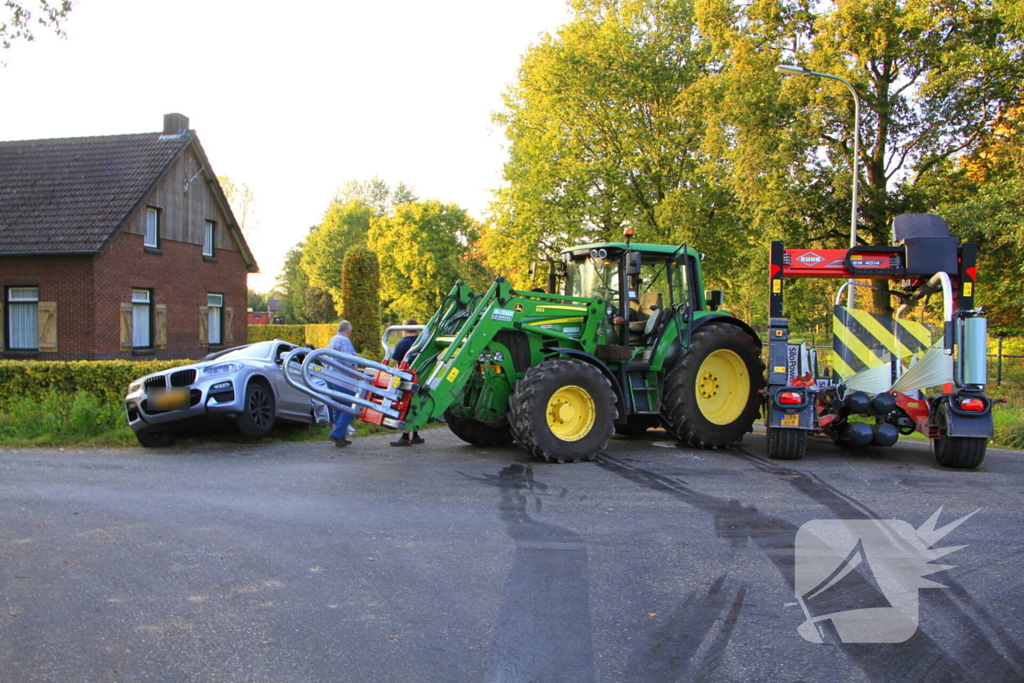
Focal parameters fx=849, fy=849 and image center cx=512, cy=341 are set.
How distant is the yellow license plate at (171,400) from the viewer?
1117 cm

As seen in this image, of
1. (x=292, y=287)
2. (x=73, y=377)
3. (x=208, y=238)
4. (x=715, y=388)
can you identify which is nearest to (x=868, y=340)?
(x=715, y=388)

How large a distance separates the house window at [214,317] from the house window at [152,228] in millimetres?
2974

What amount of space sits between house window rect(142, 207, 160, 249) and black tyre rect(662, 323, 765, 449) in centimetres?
1868

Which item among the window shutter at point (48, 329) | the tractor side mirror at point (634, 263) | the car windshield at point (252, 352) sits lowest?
the car windshield at point (252, 352)

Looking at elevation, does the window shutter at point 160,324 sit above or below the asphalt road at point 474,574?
above

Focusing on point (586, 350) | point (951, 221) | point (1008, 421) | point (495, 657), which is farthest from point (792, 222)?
point (495, 657)

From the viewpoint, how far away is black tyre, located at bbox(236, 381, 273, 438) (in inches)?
453

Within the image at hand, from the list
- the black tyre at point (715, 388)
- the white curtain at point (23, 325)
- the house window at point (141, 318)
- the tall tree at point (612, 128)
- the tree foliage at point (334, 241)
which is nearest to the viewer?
the black tyre at point (715, 388)

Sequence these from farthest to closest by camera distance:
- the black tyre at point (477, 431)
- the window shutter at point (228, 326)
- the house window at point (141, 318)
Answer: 1. the window shutter at point (228, 326)
2. the house window at point (141, 318)
3. the black tyre at point (477, 431)

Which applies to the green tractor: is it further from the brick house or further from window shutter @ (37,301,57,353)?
window shutter @ (37,301,57,353)

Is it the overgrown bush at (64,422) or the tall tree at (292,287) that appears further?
the tall tree at (292,287)

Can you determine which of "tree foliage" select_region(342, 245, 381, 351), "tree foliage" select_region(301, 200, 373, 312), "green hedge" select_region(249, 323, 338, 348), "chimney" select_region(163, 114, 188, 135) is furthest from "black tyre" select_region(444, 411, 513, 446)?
"tree foliage" select_region(301, 200, 373, 312)

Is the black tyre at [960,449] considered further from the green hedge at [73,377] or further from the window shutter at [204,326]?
the window shutter at [204,326]

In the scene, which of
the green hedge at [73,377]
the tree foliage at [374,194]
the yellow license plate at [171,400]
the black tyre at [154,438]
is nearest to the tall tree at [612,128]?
the green hedge at [73,377]
